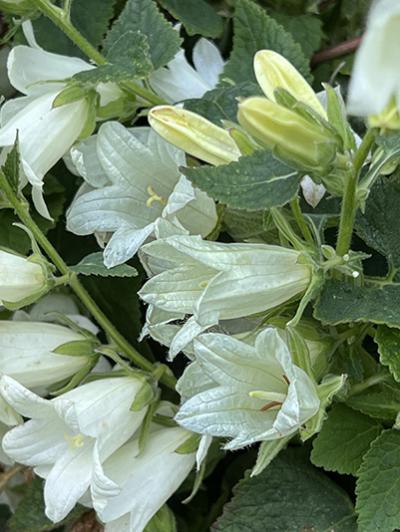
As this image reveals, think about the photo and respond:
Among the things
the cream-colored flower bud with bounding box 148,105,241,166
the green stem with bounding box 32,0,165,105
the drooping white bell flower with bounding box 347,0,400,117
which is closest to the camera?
the drooping white bell flower with bounding box 347,0,400,117

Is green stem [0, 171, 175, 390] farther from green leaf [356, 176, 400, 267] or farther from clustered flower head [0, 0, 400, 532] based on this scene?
green leaf [356, 176, 400, 267]

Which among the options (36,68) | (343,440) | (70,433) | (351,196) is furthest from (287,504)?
(36,68)

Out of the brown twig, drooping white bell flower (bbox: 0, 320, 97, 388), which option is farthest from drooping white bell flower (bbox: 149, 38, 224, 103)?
drooping white bell flower (bbox: 0, 320, 97, 388)

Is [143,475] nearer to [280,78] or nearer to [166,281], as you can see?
[166,281]

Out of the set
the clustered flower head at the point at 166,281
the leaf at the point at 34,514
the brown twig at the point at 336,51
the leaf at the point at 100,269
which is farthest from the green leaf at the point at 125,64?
the leaf at the point at 34,514

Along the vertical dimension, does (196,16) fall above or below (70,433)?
above

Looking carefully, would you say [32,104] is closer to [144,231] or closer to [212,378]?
[144,231]
